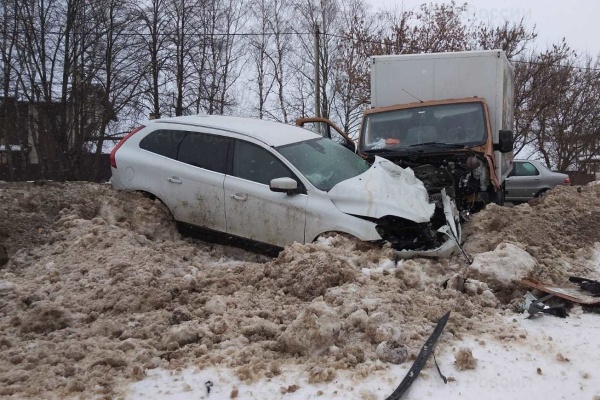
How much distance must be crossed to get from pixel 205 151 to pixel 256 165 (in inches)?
28.3

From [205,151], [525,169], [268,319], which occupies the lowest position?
[268,319]

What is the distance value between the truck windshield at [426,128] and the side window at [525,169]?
9.35 m

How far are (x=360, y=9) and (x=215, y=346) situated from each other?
30123mm

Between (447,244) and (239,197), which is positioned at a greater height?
(239,197)

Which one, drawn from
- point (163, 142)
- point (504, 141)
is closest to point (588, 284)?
point (504, 141)

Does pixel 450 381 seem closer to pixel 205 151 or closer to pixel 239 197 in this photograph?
pixel 239 197

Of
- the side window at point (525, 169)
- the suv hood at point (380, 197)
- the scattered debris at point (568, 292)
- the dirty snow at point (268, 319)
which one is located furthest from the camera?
the side window at point (525, 169)

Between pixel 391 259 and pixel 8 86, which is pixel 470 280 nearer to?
pixel 391 259

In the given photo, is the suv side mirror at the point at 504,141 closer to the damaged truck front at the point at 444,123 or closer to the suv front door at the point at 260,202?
the damaged truck front at the point at 444,123

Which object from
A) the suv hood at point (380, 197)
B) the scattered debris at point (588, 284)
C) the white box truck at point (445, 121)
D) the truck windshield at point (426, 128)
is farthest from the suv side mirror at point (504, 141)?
the scattered debris at point (588, 284)

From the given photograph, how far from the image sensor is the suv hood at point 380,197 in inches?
217

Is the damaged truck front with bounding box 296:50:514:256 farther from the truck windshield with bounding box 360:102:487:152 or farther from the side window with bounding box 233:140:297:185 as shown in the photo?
the side window with bounding box 233:140:297:185

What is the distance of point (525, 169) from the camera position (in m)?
16.8

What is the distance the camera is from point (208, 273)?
4871mm
